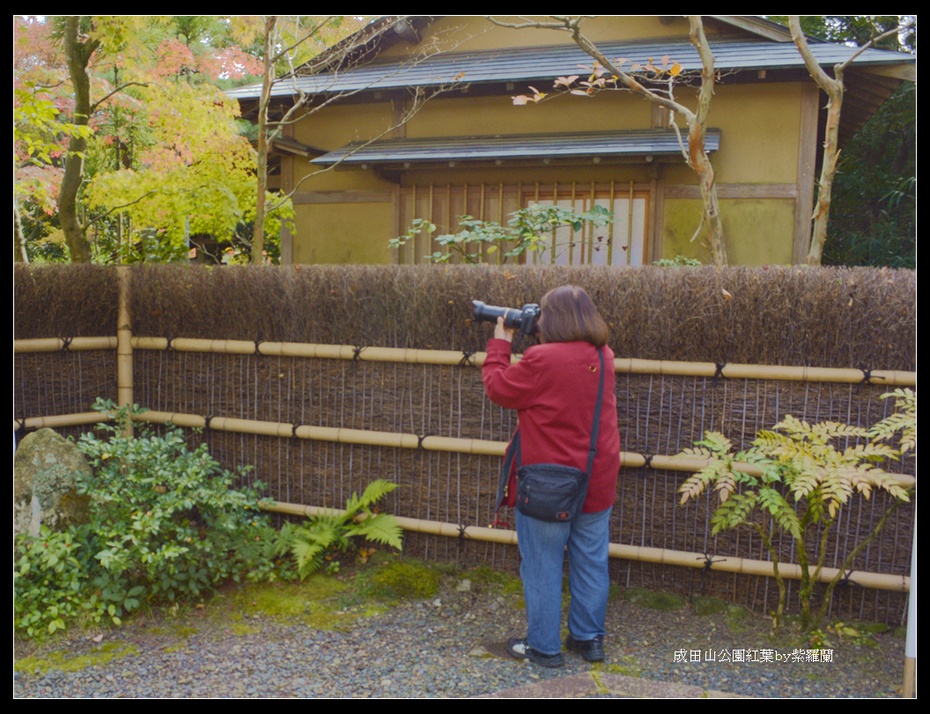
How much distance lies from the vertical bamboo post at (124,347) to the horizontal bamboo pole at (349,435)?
215 millimetres

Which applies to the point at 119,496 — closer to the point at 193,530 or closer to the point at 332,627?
the point at 193,530

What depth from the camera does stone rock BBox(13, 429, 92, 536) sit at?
15.0 ft

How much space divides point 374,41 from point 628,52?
294 centimetres

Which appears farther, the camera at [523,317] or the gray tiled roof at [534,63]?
the gray tiled roof at [534,63]

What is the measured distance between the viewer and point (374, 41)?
9016 mm

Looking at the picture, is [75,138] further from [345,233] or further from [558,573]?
[558,573]

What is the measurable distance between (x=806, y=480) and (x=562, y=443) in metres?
1.15

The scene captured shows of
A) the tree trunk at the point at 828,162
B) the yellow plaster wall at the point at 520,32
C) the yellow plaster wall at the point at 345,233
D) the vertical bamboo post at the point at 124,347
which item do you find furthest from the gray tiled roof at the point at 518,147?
Result: the vertical bamboo post at the point at 124,347

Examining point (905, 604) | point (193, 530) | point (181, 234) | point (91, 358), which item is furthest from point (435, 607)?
point (181, 234)

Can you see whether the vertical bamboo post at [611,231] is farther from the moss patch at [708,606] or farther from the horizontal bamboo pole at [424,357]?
the moss patch at [708,606]

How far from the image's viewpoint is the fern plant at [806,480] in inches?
142

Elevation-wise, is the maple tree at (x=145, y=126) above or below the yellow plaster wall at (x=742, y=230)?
above

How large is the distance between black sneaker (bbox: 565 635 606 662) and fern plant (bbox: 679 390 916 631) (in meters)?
0.82

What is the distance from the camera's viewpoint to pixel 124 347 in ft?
18.4
